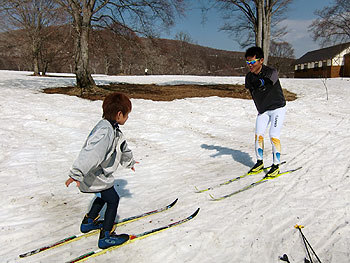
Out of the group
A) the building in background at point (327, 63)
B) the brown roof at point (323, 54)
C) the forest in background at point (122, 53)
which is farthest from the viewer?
the brown roof at point (323, 54)

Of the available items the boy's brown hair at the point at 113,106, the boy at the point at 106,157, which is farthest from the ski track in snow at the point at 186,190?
the boy's brown hair at the point at 113,106

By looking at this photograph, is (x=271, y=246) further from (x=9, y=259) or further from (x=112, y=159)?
(x=9, y=259)

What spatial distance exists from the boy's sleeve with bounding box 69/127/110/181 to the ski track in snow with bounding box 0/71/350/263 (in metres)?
1.09

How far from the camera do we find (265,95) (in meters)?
4.79

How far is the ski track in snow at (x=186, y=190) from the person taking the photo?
2.95m

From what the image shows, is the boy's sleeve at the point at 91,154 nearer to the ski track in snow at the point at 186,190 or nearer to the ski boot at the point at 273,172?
the ski track in snow at the point at 186,190

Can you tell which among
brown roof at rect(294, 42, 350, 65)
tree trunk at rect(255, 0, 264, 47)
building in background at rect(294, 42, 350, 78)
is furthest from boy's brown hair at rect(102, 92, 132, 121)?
brown roof at rect(294, 42, 350, 65)

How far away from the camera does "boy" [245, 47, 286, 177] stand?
4633 mm

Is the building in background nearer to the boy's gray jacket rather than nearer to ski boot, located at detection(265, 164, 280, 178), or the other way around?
ski boot, located at detection(265, 164, 280, 178)

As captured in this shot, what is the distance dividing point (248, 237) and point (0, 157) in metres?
5.87

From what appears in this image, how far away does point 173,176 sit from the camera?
527cm

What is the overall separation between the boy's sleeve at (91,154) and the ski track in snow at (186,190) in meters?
1.09

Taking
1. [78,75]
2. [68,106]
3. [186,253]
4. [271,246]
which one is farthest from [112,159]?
[78,75]

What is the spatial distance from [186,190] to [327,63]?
51.7 metres
